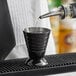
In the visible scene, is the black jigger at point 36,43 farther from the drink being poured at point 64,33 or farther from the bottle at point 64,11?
the drink being poured at point 64,33

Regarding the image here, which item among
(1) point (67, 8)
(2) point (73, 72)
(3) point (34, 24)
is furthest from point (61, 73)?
(3) point (34, 24)

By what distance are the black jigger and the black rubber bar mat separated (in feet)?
0.08

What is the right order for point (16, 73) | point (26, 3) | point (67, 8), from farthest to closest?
1. point (26, 3)
2. point (67, 8)
3. point (16, 73)

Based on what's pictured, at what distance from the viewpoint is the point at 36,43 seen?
617 millimetres

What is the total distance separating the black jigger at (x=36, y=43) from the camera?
0.61 meters

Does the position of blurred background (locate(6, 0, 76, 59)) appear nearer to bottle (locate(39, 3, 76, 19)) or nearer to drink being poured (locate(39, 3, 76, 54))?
drink being poured (locate(39, 3, 76, 54))

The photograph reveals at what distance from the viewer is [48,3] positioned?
1.00 m

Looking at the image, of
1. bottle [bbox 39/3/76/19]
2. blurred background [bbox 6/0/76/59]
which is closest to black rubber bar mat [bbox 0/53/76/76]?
bottle [bbox 39/3/76/19]

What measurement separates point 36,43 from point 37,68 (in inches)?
2.7

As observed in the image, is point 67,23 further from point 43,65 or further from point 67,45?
point 43,65

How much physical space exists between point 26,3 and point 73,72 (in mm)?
434

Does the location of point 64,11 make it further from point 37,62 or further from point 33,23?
point 33,23

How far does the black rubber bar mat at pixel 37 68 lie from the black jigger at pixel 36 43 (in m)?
0.03

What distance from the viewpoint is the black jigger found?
61 centimetres
